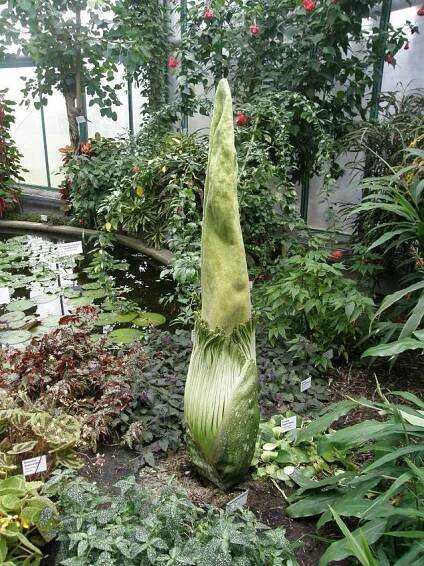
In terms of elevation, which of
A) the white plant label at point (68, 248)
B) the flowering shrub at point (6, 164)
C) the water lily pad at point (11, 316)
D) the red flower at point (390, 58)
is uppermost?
the red flower at point (390, 58)

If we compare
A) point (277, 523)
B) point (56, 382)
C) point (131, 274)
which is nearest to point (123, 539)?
point (277, 523)

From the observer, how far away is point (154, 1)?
642 centimetres

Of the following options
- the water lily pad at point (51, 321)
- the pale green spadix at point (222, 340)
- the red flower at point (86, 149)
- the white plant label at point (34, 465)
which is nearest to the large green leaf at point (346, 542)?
the pale green spadix at point (222, 340)

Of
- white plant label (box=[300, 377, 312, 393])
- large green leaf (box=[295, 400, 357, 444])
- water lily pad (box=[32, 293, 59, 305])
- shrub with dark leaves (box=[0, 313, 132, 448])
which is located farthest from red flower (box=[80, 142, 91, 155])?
large green leaf (box=[295, 400, 357, 444])

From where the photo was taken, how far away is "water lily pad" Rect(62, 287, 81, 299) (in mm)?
4359

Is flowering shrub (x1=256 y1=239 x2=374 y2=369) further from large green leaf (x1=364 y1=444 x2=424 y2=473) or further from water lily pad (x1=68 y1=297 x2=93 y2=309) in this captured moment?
water lily pad (x1=68 y1=297 x2=93 y2=309)

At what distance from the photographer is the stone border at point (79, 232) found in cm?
497

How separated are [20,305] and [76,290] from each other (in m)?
0.46

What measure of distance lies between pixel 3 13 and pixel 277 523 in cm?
624

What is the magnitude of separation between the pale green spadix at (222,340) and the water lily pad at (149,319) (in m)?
1.85

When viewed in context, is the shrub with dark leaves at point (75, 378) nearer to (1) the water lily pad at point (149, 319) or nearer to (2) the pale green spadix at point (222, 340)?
(2) the pale green spadix at point (222, 340)

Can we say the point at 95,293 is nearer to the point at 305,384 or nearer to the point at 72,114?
the point at 305,384

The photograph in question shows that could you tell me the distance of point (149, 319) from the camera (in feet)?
12.7

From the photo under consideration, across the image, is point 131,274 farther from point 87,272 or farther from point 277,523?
point 277,523
